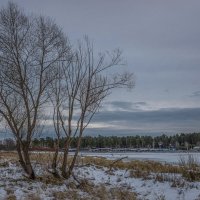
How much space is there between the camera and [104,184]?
20828mm

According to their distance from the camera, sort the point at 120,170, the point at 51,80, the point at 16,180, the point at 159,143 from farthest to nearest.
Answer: the point at 159,143
the point at 120,170
the point at 51,80
the point at 16,180

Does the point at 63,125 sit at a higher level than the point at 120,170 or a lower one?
higher

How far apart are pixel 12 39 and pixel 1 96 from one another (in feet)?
9.15

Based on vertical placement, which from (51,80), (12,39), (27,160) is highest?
(12,39)

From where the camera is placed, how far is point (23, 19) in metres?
20.4

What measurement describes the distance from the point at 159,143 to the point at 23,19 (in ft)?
396

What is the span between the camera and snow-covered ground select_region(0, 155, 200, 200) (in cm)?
1706

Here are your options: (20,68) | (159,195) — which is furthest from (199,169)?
(20,68)

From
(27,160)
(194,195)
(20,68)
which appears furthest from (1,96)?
(194,195)

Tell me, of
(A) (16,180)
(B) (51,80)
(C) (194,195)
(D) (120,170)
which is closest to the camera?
(C) (194,195)

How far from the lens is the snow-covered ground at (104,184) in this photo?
17.1 m

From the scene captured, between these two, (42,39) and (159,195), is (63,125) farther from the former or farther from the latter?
(159,195)

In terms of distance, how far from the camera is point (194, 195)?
16688mm

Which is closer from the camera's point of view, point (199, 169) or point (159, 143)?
point (199, 169)
